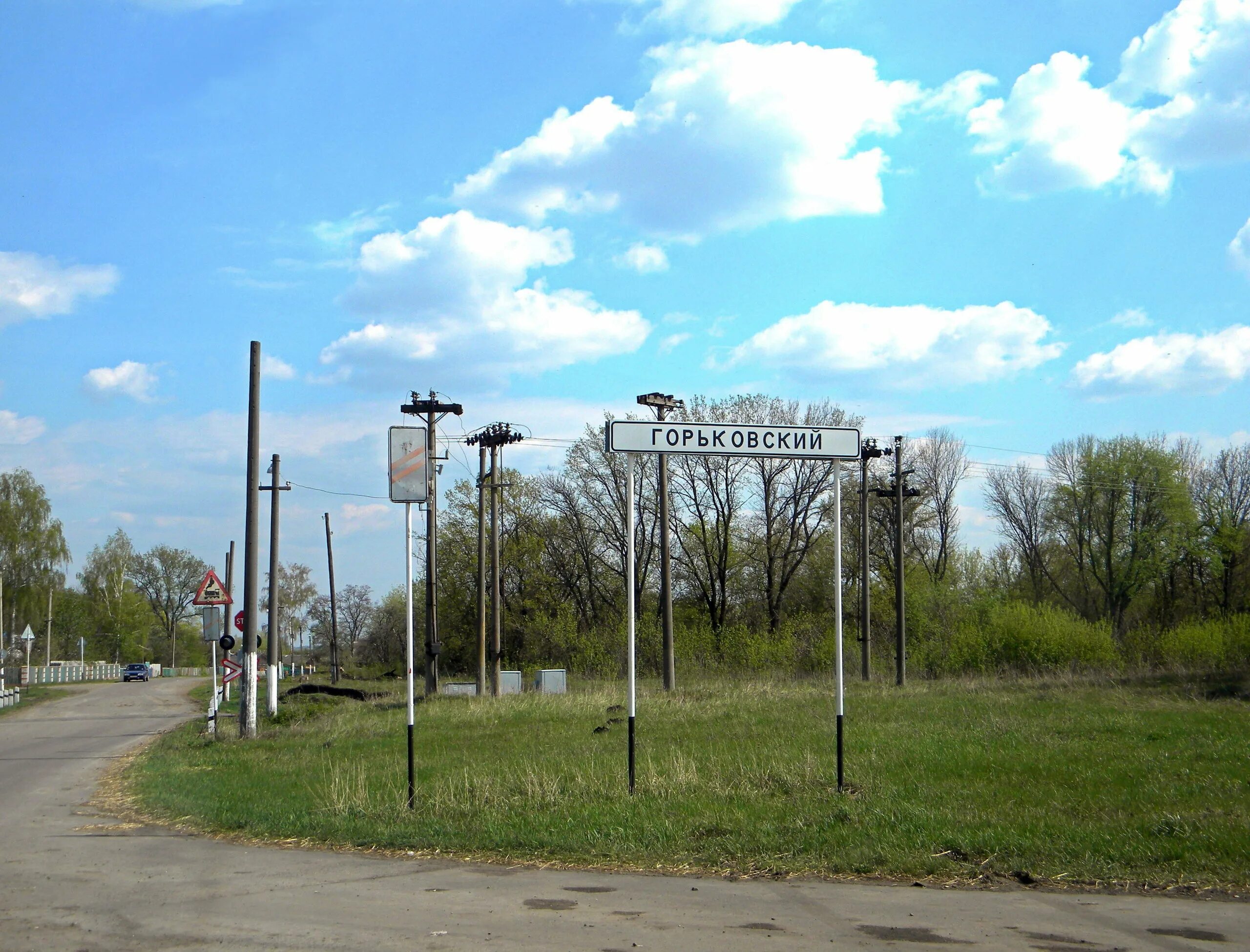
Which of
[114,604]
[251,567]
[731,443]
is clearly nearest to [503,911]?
[731,443]

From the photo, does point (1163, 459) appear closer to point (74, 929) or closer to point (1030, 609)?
point (1030, 609)

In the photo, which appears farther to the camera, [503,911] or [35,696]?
[35,696]

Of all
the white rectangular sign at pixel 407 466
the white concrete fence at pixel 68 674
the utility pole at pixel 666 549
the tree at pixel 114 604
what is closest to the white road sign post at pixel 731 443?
the white rectangular sign at pixel 407 466

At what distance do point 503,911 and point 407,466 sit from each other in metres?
5.46

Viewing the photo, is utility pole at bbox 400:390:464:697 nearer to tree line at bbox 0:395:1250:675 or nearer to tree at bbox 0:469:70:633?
tree line at bbox 0:395:1250:675

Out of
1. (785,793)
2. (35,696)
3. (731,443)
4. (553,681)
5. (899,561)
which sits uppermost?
(731,443)

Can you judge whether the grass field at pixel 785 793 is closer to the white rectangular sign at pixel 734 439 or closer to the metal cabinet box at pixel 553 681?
the white rectangular sign at pixel 734 439

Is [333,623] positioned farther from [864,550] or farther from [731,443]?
[731,443]

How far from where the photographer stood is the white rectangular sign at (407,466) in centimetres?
1112

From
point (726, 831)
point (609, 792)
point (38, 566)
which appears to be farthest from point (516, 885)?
point (38, 566)

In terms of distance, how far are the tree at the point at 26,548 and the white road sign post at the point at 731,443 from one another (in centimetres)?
6531

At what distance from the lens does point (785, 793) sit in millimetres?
10984

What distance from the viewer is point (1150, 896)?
699cm

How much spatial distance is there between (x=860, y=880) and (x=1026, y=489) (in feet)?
196
